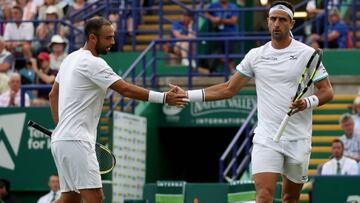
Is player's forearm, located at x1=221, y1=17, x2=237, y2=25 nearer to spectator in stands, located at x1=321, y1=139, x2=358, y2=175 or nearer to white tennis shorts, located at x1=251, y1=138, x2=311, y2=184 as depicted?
spectator in stands, located at x1=321, y1=139, x2=358, y2=175

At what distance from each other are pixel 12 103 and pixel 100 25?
33.2 ft

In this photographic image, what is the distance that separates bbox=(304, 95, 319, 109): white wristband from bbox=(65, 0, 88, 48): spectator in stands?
12.7 meters

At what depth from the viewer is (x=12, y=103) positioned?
2306 cm

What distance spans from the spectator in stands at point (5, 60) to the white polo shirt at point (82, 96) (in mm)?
11296

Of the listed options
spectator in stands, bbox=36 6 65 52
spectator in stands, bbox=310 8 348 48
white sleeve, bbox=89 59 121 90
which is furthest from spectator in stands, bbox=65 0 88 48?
white sleeve, bbox=89 59 121 90

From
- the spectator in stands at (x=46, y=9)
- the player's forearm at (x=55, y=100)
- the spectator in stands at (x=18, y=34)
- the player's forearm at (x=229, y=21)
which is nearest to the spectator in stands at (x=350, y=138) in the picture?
the player's forearm at (x=229, y=21)

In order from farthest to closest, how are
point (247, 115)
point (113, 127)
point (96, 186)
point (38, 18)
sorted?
point (38, 18) → point (247, 115) → point (113, 127) → point (96, 186)

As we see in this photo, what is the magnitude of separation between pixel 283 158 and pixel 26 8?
14225 millimetres

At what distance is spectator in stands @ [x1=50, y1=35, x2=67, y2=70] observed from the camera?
79.8ft

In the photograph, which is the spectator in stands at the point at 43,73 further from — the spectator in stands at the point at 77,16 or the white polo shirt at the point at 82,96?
the white polo shirt at the point at 82,96

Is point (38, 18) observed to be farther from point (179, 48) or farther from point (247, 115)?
point (247, 115)

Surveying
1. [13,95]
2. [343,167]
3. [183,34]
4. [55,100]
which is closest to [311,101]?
[55,100]

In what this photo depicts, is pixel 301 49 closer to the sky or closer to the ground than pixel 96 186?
closer to the sky

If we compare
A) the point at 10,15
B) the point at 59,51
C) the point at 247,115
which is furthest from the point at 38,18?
the point at 247,115
